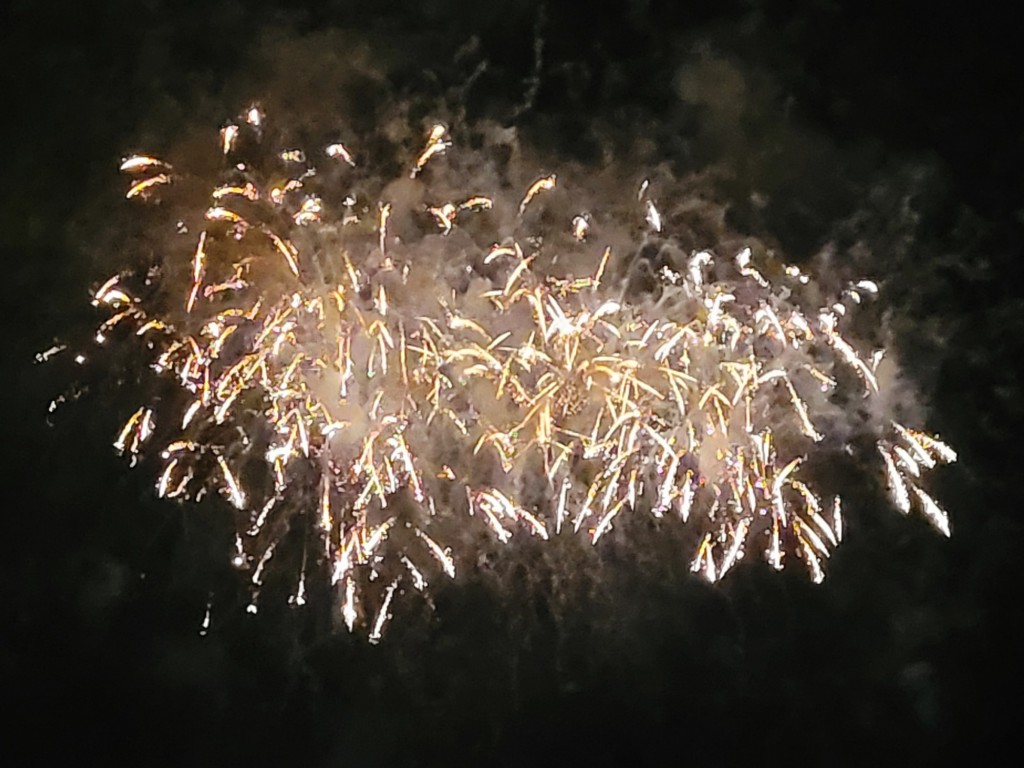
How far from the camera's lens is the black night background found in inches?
46.1

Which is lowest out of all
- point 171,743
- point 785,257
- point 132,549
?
point 171,743

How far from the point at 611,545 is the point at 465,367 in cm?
25

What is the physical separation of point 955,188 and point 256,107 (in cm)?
77

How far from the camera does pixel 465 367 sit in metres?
1.15

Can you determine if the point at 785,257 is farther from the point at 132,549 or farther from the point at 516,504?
the point at 132,549

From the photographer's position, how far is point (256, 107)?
1172 millimetres

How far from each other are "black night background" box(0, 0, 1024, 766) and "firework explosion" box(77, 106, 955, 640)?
0.05 m

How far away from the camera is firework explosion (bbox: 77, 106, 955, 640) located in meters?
1.14

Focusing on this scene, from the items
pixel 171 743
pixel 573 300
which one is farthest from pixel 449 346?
pixel 171 743

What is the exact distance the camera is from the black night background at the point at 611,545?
1171 millimetres

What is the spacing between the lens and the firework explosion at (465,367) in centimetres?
114

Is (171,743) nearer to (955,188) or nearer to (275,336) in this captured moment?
(275,336)

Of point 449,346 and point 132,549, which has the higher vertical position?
point 449,346

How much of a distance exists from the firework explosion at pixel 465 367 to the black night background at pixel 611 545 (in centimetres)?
5
